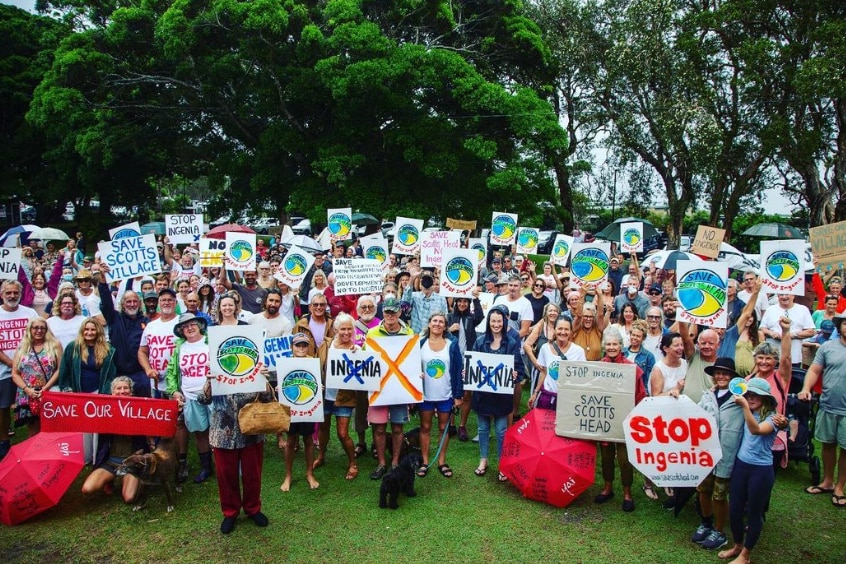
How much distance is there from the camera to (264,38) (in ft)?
77.2

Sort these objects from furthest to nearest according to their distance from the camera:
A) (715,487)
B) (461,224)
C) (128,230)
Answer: (461,224)
(128,230)
(715,487)

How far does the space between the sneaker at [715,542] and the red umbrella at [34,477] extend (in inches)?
234

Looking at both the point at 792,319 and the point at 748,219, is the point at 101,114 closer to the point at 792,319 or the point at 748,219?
the point at 792,319

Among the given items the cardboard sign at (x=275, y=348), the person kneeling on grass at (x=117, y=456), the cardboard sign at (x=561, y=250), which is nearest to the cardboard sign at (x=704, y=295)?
the cardboard sign at (x=275, y=348)

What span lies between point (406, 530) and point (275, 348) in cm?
276

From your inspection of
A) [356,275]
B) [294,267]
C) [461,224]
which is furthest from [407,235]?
[356,275]

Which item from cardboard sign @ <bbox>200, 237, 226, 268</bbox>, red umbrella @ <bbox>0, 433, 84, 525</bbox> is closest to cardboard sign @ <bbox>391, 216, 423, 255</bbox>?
cardboard sign @ <bbox>200, 237, 226, 268</bbox>

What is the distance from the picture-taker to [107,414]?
6383 millimetres

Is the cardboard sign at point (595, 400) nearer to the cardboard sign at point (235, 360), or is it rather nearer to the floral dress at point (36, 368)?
the cardboard sign at point (235, 360)

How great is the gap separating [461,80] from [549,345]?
18.7 metres

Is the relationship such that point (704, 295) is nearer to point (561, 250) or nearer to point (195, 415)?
point (195, 415)

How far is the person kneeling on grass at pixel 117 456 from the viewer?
653 cm

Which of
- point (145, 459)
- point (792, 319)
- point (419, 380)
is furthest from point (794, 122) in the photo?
point (145, 459)

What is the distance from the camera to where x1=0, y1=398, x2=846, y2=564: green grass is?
18.6 ft
